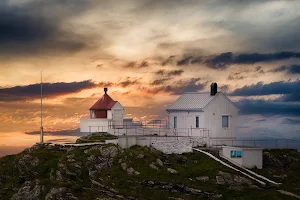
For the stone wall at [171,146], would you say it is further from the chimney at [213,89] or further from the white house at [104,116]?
the chimney at [213,89]

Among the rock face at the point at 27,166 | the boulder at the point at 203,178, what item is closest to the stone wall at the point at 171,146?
the boulder at the point at 203,178

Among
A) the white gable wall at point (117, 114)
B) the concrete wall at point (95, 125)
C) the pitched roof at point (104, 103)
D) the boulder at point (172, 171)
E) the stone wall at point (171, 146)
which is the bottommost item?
the boulder at point (172, 171)

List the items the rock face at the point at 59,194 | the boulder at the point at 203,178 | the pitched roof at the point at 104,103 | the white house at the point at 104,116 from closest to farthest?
1. the rock face at the point at 59,194
2. the boulder at the point at 203,178
3. the white house at the point at 104,116
4. the pitched roof at the point at 104,103

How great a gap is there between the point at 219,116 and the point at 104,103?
17.6 metres

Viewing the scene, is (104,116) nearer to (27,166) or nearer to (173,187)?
(27,166)

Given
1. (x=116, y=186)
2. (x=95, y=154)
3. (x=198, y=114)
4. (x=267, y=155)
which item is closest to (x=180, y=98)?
(x=198, y=114)

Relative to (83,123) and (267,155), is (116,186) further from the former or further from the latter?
(267,155)

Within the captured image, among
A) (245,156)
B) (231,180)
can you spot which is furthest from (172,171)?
(245,156)

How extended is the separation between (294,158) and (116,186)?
29.0 m

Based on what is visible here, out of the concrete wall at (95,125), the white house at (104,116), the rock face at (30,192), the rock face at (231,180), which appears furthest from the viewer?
the white house at (104,116)

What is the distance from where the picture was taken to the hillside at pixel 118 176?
4194 cm

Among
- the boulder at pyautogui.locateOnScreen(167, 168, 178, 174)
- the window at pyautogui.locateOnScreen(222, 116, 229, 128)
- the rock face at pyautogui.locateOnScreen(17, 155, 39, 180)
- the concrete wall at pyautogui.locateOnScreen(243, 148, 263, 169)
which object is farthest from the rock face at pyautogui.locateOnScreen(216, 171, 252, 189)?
the rock face at pyautogui.locateOnScreen(17, 155, 39, 180)

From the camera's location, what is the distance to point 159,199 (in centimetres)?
4119

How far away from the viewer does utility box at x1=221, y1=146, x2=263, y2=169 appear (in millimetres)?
52656
